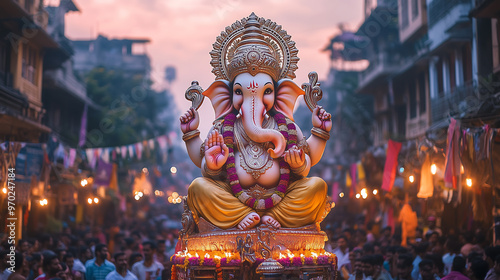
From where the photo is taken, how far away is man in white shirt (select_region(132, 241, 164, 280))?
31.9ft

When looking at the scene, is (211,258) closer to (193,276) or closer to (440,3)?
(193,276)

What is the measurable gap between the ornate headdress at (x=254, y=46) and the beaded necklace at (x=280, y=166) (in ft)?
2.18

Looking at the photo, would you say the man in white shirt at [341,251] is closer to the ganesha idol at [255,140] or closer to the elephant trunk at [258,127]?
the ganesha idol at [255,140]

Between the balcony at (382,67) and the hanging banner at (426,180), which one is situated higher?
the balcony at (382,67)

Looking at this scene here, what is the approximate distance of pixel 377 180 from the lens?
59.4 ft

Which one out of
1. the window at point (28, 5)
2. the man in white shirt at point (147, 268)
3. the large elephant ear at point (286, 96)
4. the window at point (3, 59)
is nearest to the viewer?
the large elephant ear at point (286, 96)

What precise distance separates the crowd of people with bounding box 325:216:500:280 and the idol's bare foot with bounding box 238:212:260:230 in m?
1.55

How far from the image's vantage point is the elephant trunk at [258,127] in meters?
8.24

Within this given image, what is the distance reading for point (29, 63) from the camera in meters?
22.4

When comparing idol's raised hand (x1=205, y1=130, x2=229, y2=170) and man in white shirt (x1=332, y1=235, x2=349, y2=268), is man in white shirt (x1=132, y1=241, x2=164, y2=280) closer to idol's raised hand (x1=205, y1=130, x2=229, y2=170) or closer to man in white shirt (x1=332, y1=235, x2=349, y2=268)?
idol's raised hand (x1=205, y1=130, x2=229, y2=170)

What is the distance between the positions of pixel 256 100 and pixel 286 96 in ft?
1.83

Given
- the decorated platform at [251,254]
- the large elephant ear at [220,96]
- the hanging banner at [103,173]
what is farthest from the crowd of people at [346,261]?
the hanging banner at [103,173]

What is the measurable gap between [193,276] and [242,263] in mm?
595

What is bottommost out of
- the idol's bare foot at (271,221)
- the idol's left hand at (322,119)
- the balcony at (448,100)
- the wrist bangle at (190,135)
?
the idol's bare foot at (271,221)
